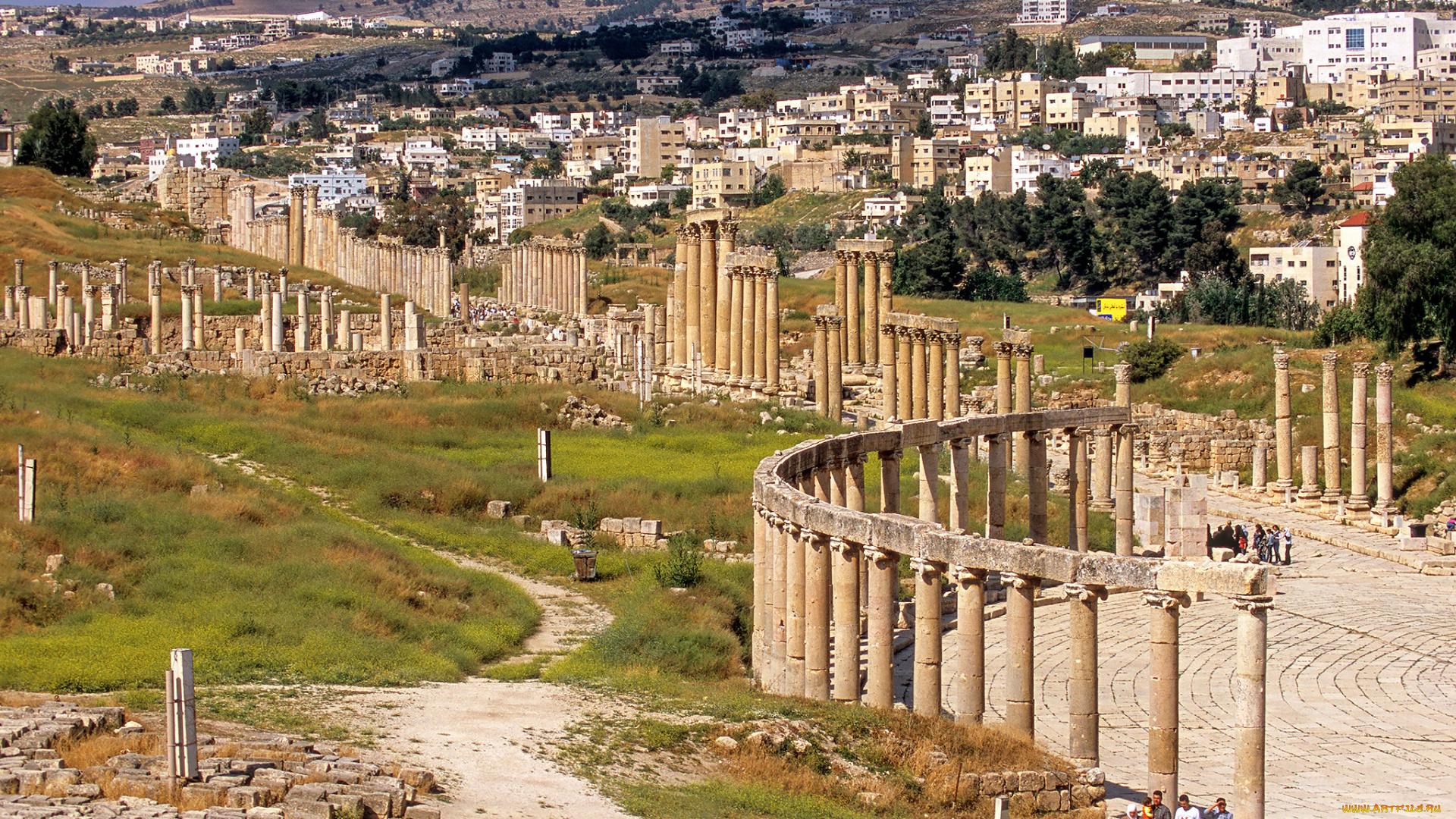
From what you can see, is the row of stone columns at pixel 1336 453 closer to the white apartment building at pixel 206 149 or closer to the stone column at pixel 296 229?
the stone column at pixel 296 229

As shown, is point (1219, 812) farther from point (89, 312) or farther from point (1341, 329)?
point (1341, 329)

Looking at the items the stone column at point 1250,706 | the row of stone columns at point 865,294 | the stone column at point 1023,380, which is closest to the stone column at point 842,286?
the row of stone columns at point 865,294

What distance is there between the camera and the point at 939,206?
11150cm

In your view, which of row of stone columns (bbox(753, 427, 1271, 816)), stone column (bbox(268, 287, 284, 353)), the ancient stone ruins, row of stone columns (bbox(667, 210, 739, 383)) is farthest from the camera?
stone column (bbox(268, 287, 284, 353))

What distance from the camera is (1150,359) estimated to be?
60.5 m

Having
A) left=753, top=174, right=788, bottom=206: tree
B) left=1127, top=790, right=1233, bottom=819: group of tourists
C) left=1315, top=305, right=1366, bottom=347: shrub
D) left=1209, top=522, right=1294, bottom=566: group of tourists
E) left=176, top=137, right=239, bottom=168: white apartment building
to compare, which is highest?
left=176, top=137, right=239, bottom=168: white apartment building

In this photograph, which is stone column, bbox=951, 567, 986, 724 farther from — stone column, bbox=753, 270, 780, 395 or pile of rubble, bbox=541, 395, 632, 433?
stone column, bbox=753, 270, 780, 395

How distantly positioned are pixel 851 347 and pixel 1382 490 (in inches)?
755

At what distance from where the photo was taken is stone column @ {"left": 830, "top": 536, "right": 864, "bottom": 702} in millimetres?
22516

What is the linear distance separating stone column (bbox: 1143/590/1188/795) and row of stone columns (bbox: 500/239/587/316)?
57.9 metres

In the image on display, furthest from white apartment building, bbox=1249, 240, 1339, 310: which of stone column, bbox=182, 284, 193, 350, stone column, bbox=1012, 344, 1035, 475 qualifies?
stone column, bbox=182, 284, 193, 350

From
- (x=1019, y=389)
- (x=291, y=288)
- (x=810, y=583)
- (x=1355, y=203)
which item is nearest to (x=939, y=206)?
(x=1355, y=203)

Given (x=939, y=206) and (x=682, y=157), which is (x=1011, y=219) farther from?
(x=682, y=157)

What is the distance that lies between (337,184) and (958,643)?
6536 inches
